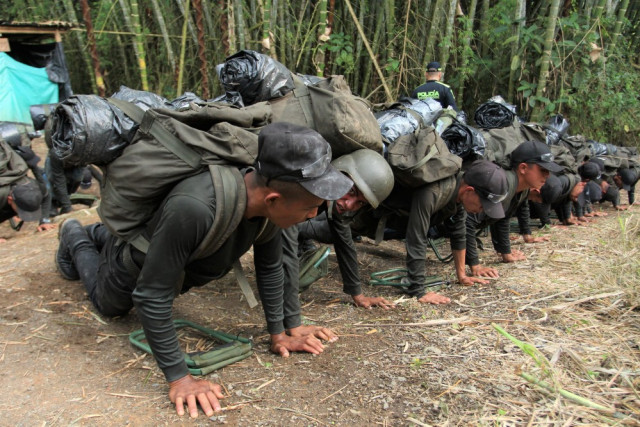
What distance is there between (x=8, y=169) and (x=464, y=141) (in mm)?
5038

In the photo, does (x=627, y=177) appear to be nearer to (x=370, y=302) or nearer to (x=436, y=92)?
(x=436, y=92)

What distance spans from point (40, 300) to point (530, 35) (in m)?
7.14

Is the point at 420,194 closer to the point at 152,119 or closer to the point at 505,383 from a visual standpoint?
the point at 505,383

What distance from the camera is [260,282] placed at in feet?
9.40

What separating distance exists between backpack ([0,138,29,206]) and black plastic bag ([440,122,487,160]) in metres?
4.79

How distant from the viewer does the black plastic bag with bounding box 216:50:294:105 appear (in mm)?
3289

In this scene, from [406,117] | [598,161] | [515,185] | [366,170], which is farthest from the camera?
[598,161]

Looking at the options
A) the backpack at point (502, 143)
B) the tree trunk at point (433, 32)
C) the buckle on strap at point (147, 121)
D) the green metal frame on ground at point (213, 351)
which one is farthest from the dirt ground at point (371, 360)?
the tree trunk at point (433, 32)

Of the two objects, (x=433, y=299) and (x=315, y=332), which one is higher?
(x=315, y=332)

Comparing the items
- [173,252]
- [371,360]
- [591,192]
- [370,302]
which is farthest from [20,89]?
[591,192]

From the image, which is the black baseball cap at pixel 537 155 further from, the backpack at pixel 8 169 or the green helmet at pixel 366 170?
the backpack at pixel 8 169

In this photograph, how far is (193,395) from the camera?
2344 mm

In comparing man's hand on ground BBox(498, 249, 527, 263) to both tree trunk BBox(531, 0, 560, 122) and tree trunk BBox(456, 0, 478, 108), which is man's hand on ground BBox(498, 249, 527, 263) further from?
tree trunk BBox(456, 0, 478, 108)

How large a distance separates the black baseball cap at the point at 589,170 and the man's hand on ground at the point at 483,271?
3.49 meters
